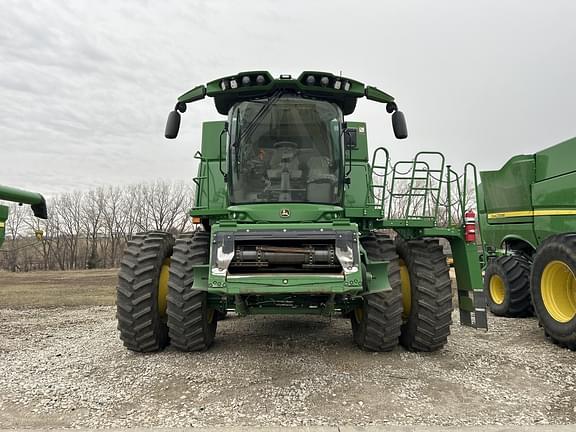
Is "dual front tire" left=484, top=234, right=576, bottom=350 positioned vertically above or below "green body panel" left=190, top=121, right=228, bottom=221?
below

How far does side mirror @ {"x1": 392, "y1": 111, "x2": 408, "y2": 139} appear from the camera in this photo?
5.34 m

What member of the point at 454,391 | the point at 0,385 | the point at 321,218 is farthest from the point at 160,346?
the point at 454,391

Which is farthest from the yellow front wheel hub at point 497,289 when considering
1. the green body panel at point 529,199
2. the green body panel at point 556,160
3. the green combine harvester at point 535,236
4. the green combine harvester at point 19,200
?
the green combine harvester at point 19,200

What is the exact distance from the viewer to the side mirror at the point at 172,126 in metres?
5.25

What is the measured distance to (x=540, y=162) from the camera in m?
6.96

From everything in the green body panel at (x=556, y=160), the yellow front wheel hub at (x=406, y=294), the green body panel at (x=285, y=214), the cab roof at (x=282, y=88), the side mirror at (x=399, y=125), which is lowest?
the yellow front wheel hub at (x=406, y=294)

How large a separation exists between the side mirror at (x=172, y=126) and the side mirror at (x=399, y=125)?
2540 mm

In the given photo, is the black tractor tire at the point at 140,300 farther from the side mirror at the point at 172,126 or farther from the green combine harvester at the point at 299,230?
the side mirror at the point at 172,126

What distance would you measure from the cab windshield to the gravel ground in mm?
1808

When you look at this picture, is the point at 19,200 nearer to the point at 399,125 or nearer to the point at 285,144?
the point at 285,144

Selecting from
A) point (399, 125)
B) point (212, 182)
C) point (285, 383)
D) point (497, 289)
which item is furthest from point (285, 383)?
point (497, 289)

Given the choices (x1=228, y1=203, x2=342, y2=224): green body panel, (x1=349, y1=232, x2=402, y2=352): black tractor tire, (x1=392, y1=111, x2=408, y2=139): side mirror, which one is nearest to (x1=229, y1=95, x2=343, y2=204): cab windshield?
(x1=228, y1=203, x2=342, y2=224): green body panel

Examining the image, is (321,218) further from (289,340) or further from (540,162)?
(540,162)

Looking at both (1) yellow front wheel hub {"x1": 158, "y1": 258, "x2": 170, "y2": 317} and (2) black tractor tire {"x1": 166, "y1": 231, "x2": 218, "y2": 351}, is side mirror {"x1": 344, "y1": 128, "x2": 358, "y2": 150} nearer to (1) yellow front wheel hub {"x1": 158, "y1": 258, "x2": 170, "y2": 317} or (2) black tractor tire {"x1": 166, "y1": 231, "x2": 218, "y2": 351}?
(2) black tractor tire {"x1": 166, "y1": 231, "x2": 218, "y2": 351}
